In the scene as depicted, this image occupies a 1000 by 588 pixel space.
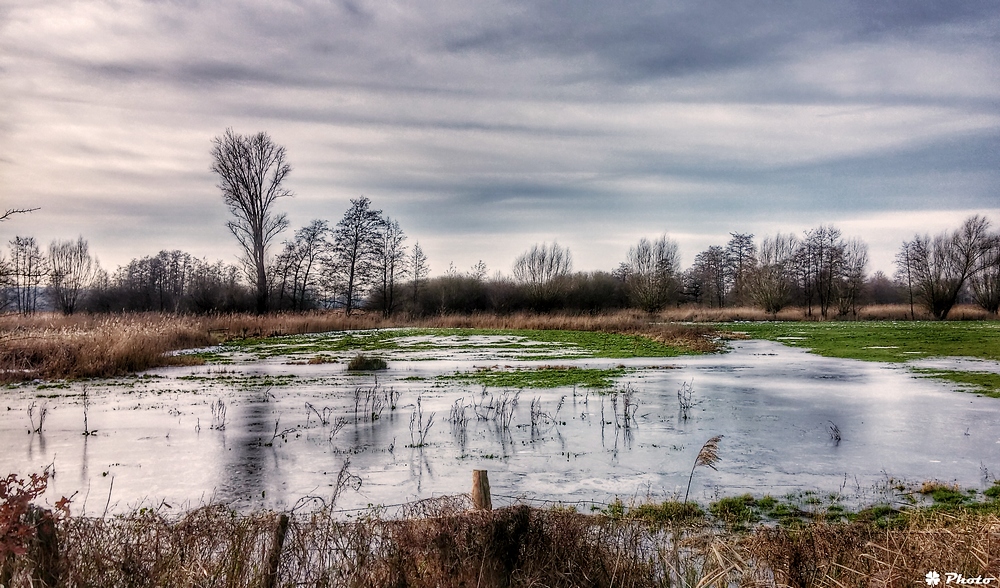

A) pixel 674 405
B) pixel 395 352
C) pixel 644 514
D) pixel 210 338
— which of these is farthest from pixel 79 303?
pixel 644 514

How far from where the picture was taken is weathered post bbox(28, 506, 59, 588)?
13.0 feet

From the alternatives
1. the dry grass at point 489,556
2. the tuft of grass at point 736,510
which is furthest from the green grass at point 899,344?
the dry grass at point 489,556

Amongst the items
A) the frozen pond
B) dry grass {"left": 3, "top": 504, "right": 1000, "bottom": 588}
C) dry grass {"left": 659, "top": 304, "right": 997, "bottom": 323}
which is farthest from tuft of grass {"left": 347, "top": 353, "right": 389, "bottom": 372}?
dry grass {"left": 659, "top": 304, "right": 997, "bottom": 323}

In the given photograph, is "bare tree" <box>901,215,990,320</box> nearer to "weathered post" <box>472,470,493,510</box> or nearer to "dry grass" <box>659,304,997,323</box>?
"dry grass" <box>659,304,997,323</box>

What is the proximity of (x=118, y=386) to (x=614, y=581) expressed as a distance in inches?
605

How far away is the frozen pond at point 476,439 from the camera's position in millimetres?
7422

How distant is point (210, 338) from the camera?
98.1 ft

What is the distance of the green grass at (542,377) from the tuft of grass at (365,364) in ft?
9.36

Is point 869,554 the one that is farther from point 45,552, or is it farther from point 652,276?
point 652,276

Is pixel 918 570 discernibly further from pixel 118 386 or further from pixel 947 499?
pixel 118 386

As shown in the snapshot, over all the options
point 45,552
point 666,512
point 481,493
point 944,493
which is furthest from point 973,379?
point 45,552

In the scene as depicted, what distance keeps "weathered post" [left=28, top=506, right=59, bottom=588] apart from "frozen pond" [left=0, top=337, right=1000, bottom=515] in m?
2.62

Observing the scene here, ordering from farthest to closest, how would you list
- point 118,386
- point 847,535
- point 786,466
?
point 118,386, point 786,466, point 847,535

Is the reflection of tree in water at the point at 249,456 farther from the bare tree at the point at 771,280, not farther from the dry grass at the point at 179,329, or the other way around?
the bare tree at the point at 771,280
